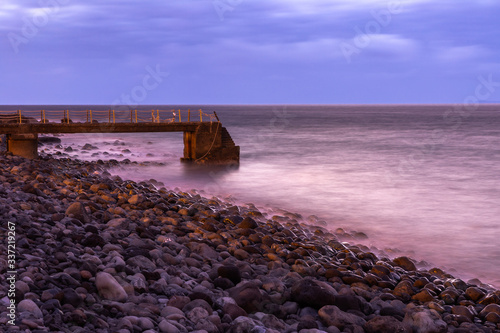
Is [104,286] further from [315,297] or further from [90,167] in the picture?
[90,167]

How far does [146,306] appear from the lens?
559 cm

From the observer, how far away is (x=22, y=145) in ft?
74.9

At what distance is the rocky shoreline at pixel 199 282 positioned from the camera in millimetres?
5395

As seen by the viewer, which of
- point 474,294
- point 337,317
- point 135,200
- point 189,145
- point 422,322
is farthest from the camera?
point 189,145

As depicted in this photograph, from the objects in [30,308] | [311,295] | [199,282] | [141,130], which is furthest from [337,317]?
[141,130]

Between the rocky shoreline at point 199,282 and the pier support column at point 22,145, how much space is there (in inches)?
503

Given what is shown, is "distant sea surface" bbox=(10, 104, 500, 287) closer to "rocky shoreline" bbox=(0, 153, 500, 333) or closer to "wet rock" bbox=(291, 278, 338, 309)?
"rocky shoreline" bbox=(0, 153, 500, 333)

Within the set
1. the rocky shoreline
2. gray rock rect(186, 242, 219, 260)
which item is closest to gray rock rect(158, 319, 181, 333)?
the rocky shoreline

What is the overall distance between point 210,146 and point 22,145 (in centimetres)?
867

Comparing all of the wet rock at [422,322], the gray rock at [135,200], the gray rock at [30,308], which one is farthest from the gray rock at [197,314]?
the gray rock at [135,200]

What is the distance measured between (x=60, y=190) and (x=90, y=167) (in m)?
10.2

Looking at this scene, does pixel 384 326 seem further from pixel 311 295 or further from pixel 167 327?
pixel 167 327

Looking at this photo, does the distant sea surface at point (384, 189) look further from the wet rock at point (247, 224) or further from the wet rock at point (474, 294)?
the wet rock at point (247, 224)

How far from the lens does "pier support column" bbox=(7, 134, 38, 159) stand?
22719mm
